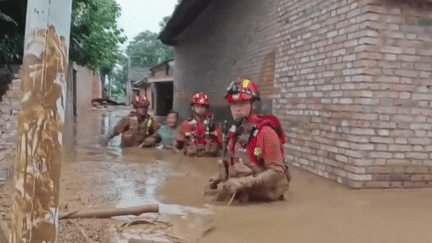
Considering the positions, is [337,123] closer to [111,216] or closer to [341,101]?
[341,101]

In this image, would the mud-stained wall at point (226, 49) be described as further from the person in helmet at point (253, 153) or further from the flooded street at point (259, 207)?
the person in helmet at point (253, 153)

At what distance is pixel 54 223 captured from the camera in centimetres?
210

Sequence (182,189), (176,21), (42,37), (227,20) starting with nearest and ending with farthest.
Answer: (42,37), (182,189), (227,20), (176,21)

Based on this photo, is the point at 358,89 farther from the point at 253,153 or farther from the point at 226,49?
the point at 226,49

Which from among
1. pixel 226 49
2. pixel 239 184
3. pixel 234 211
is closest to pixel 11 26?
pixel 226 49

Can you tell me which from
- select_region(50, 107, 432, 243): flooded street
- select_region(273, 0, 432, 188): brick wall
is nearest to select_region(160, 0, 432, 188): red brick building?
select_region(273, 0, 432, 188): brick wall

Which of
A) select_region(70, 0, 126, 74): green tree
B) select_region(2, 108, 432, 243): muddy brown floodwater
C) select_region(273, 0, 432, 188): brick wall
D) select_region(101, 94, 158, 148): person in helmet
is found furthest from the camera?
select_region(70, 0, 126, 74): green tree

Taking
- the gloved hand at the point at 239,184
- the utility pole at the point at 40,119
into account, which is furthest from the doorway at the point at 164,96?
the utility pole at the point at 40,119

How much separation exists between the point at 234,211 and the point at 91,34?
12.1 m

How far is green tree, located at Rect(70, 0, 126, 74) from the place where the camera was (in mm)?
13789

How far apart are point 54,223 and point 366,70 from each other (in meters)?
4.33

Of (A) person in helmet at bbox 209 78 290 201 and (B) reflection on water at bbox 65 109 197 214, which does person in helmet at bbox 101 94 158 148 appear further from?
(A) person in helmet at bbox 209 78 290 201

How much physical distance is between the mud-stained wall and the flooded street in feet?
9.08

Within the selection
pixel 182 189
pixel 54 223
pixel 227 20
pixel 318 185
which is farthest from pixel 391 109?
pixel 227 20
